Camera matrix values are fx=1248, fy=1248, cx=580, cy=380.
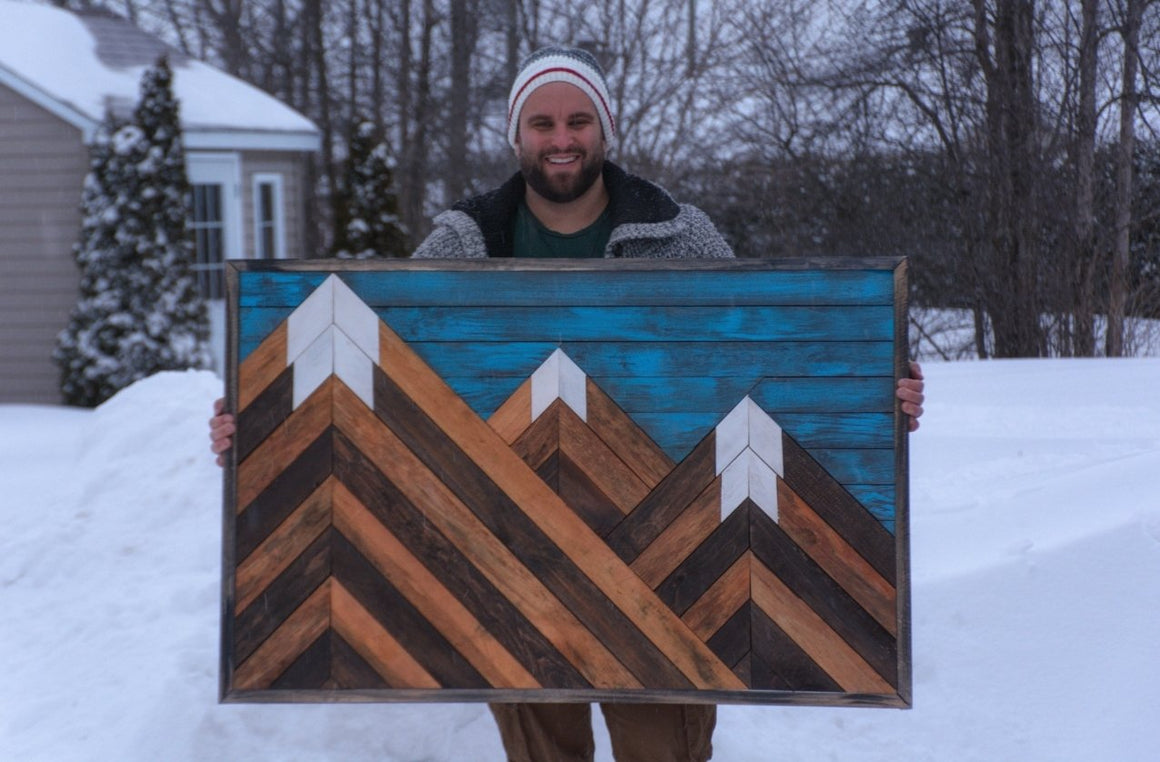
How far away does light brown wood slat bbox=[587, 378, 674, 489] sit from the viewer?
2652 millimetres

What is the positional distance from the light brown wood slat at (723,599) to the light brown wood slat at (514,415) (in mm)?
530

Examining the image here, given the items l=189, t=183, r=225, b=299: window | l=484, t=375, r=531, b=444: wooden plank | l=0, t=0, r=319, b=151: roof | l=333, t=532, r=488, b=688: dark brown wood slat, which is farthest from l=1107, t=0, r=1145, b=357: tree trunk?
l=189, t=183, r=225, b=299: window

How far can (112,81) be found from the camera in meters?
13.1

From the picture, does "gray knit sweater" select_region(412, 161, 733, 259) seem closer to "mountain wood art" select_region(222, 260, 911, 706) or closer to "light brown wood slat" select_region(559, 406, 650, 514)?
"mountain wood art" select_region(222, 260, 911, 706)

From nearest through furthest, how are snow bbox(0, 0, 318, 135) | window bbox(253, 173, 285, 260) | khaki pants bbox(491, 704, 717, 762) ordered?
khaki pants bbox(491, 704, 717, 762) < snow bbox(0, 0, 318, 135) < window bbox(253, 173, 285, 260)

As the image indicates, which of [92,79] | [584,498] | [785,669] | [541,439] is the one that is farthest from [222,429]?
[92,79]

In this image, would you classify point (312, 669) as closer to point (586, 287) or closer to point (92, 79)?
point (586, 287)

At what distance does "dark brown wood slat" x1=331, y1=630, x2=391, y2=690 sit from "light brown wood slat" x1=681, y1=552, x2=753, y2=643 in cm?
68

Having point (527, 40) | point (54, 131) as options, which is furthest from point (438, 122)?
point (54, 131)

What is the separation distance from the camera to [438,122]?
20250mm

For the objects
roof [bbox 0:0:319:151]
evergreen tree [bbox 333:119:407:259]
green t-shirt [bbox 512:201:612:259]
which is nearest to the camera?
green t-shirt [bbox 512:201:612:259]

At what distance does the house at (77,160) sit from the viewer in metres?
12.3

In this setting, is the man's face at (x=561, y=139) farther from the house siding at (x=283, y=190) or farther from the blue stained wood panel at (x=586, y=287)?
the house siding at (x=283, y=190)

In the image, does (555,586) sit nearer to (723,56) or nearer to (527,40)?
(723,56)
